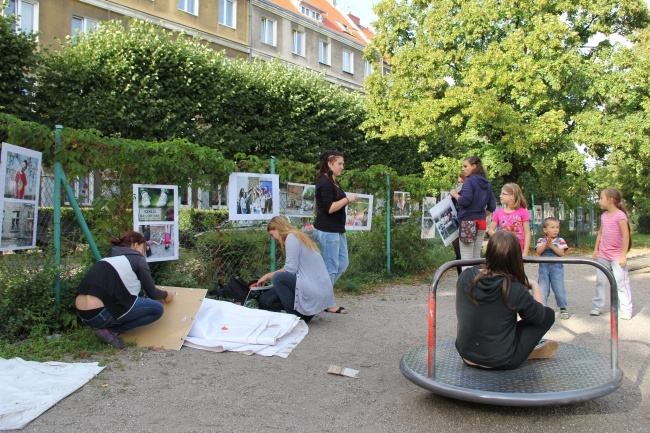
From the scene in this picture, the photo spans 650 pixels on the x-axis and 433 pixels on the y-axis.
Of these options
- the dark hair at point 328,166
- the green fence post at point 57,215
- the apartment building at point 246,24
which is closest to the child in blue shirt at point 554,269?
the dark hair at point 328,166

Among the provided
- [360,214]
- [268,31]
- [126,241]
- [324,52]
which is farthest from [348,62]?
[126,241]

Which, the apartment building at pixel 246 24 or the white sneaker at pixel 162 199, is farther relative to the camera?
the apartment building at pixel 246 24

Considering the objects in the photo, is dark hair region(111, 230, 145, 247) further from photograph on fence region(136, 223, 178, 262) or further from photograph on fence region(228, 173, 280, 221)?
photograph on fence region(228, 173, 280, 221)

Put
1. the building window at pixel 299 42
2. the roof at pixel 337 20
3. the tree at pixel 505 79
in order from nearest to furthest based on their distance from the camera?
the tree at pixel 505 79
the building window at pixel 299 42
the roof at pixel 337 20

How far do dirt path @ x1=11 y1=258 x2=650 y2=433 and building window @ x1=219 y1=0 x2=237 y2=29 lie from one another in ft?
88.7

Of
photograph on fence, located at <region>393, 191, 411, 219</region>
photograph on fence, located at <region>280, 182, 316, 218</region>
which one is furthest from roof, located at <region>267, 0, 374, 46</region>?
photograph on fence, located at <region>280, 182, 316, 218</region>

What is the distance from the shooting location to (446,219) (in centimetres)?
785

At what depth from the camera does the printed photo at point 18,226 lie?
4.89m

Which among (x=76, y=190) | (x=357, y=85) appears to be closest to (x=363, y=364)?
(x=76, y=190)

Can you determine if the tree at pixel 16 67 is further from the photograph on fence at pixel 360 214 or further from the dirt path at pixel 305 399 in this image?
the dirt path at pixel 305 399

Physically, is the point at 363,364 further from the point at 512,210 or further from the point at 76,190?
the point at 76,190

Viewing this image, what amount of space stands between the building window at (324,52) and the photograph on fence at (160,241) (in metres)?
30.9

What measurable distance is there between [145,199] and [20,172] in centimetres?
142

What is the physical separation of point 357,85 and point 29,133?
34.6 metres
